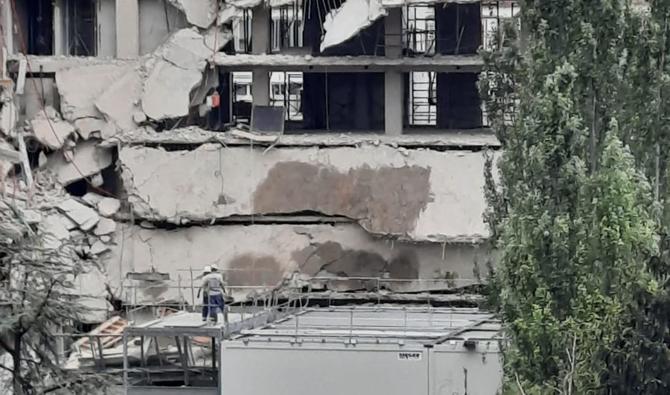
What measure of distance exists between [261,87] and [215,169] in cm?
342

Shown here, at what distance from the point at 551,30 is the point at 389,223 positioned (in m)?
15.0

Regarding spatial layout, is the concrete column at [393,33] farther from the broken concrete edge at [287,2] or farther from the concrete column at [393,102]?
the broken concrete edge at [287,2]

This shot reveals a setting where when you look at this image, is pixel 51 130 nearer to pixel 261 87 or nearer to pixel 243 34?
pixel 261 87

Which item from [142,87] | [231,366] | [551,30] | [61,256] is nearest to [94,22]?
[142,87]

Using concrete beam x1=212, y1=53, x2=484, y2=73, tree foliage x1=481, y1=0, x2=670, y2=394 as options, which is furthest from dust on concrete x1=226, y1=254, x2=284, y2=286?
tree foliage x1=481, y1=0, x2=670, y2=394

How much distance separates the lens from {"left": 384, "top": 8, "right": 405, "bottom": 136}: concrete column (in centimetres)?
3166

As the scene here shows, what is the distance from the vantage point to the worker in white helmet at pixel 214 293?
64.6 ft

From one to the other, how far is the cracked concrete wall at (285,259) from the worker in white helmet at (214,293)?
9434 millimetres

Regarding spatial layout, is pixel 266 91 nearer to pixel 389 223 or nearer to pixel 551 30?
pixel 389 223

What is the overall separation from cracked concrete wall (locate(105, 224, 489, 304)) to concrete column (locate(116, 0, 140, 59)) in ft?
13.7

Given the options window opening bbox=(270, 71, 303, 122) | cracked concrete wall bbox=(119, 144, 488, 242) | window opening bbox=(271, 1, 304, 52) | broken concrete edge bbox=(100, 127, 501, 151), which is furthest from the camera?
window opening bbox=(270, 71, 303, 122)

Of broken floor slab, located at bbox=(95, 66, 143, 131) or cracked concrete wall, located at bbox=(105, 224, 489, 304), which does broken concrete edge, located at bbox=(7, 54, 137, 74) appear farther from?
cracked concrete wall, located at bbox=(105, 224, 489, 304)

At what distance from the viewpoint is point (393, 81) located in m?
31.9

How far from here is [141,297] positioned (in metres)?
29.8
